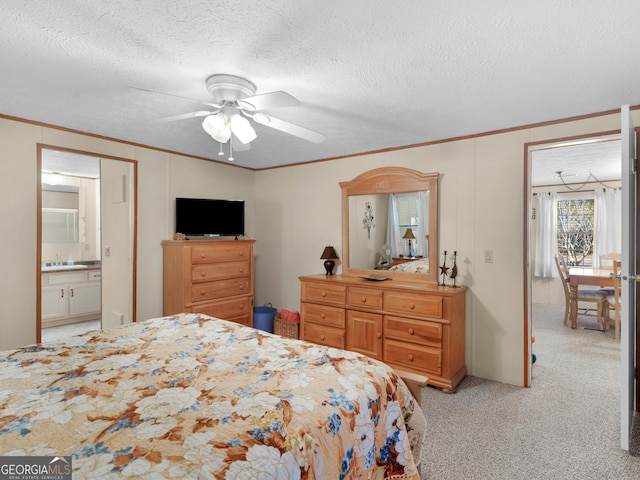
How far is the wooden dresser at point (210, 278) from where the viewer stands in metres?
3.66

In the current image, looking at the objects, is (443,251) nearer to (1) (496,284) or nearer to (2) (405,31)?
(1) (496,284)

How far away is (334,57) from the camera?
74.8 inches

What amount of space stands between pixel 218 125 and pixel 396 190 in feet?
7.21

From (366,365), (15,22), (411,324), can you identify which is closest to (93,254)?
(15,22)

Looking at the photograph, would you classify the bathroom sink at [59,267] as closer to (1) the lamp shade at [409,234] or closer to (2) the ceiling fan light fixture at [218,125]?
(2) the ceiling fan light fixture at [218,125]

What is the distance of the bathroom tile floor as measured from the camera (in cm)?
448

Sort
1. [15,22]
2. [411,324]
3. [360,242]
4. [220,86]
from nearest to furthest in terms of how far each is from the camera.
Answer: [15,22] < [220,86] < [411,324] < [360,242]

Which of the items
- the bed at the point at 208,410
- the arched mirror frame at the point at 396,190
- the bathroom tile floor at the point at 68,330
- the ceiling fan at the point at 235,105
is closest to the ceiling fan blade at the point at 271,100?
the ceiling fan at the point at 235,105

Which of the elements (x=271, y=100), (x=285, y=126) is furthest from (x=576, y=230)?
(x=271, y=100)

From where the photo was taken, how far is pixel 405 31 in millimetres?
1658

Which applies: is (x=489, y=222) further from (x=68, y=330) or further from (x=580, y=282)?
(x=68, y=330)

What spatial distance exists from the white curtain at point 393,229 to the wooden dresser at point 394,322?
14.0 inches

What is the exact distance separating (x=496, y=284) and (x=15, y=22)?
12.2 ft

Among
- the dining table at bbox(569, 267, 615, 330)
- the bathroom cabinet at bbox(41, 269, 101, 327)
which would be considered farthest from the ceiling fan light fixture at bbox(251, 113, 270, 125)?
the dining table at bbox(569, 267, 615, 330)
